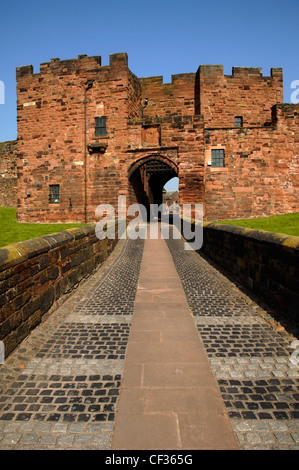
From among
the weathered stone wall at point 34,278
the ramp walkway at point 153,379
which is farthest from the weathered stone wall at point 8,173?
the ramp walkway at point 153,379

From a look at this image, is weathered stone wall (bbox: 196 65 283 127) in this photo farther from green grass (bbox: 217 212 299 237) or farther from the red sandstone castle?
green grass (bbox: 217 212 299 237)

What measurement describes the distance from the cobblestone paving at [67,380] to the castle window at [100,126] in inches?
561

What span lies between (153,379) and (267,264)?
2.96m

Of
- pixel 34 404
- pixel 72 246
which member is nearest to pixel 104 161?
pixel 72 246

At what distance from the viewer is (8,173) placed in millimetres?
26594

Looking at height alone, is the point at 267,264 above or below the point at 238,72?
below

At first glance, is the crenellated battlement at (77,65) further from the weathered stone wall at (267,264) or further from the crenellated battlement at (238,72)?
the weathered stone wall at (267,264)

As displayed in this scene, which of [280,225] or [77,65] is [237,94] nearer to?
[77,65]

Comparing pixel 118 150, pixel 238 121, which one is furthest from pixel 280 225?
pixel 238 121

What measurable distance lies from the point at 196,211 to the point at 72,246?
462 inches

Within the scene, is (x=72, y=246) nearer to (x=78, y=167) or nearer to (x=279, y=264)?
(x=279, y=264)

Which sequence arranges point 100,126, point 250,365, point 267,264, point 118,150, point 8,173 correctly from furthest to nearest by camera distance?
1. point 8,173
2. point 100,126
3. point 118,150
4. point 267,264
5. point 250,365

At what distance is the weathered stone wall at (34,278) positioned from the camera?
11.2 feet

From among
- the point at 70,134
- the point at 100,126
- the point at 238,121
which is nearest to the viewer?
the point at 100,126
